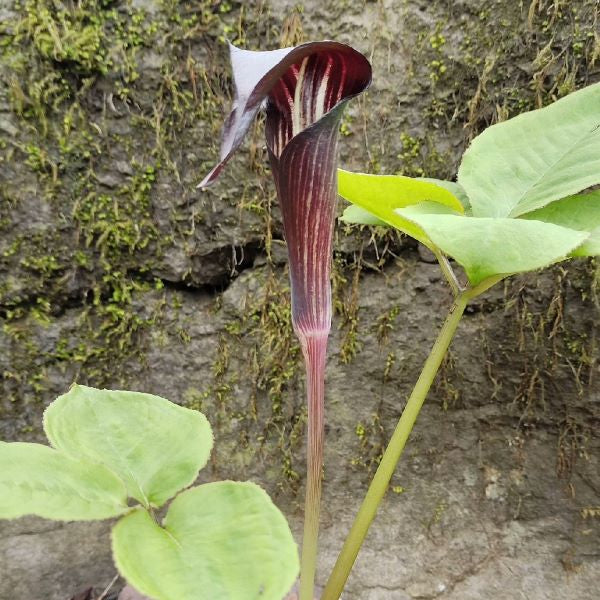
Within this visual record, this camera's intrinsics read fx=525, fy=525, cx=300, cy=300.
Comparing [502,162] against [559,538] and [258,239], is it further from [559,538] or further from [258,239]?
[559,538]

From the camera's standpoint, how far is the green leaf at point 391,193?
64cm

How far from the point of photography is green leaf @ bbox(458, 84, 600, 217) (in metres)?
0.65

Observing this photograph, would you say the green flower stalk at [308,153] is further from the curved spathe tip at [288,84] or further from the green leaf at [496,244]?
the green leaf at [496,244]

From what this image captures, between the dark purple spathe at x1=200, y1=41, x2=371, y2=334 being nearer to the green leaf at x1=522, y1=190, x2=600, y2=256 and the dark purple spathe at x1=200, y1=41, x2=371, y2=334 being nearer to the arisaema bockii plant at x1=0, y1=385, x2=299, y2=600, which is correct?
the arisaema bockii plant at x1=0, y1=385, x2=299, y2=600

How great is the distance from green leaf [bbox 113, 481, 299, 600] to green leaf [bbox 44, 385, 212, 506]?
42 mm

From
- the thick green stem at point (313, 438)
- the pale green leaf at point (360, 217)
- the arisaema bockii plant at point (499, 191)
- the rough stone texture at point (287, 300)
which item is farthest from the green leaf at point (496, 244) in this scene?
the rough stone texture at point (287, 300)

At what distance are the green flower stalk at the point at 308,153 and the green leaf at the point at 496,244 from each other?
0.14m

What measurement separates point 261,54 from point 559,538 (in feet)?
3.44

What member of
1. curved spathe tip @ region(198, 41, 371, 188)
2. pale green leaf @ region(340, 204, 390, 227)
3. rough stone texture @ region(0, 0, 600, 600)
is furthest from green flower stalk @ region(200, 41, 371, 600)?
rough stone texture @ region(0, 0, 600, 600)

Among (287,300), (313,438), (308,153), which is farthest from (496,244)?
(287,300)

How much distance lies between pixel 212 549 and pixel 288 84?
458 millimetres

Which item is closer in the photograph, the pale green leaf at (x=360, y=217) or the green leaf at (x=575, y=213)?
the green leaf at (x=575, y=213)

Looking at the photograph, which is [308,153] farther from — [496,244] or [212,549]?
[212,549]

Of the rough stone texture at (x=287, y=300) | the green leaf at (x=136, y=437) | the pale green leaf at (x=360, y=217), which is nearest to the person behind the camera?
the green leaf at (x=136, y=437)
